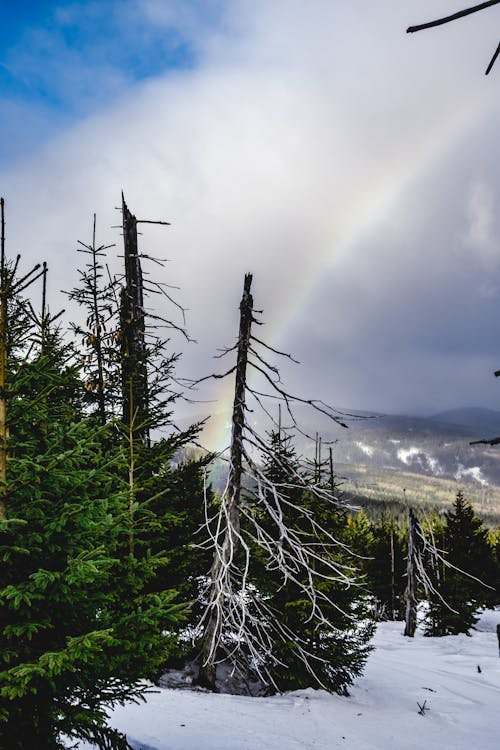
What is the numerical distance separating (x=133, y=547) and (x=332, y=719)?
4984 mm

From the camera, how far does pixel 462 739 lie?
823 centimetres

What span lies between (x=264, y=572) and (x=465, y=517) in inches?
1121

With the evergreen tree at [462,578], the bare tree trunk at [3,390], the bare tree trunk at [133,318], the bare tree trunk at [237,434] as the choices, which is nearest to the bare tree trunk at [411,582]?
the evergreen tree at [462,578]

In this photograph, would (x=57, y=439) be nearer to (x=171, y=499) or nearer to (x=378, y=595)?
(x=171, y=499)

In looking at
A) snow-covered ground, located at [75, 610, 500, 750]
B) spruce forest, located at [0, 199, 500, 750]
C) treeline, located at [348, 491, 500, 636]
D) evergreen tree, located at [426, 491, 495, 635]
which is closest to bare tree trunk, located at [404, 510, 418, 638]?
treeline, located at [348, 491, 500, 636]

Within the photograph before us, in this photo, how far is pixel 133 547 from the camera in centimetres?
736

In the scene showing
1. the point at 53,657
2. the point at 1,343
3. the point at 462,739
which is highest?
the point at 1,343

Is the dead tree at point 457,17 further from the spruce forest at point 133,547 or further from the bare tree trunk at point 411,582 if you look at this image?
the bare tree trunk at point 411,582

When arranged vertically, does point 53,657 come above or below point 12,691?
above

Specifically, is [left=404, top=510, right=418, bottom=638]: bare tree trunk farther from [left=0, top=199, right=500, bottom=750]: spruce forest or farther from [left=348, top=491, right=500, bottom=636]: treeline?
[left=0, top=199, right=500, bottom=750]: spruce forest

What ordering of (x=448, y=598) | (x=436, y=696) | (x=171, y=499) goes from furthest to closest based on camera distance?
(x=448, y=598), (x=436, y=696), (x=171, y=499)

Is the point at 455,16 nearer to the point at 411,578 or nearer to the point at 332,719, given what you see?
the point at 332,719

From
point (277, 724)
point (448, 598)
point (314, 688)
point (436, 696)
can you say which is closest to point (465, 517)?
point (448, 598)

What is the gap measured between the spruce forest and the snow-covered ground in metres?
0.66
